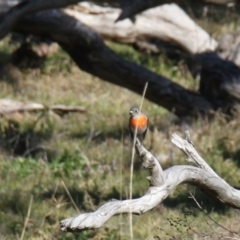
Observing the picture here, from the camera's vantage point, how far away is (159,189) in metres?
3.59

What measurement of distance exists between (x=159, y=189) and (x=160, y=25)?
18.4 feet

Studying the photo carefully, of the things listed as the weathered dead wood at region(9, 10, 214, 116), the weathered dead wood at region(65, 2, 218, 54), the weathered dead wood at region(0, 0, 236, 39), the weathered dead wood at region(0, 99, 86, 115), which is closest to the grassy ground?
the weathered dead wood at region(0, 99, 86, 115)

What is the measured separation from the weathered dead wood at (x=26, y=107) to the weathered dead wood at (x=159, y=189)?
13.7 feet

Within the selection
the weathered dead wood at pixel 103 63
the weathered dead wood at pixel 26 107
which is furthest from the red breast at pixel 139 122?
the weathered dead wood at pixel 26 107

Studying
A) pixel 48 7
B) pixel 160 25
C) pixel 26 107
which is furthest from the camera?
pixel 160 25

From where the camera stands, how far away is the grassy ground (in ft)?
18.5

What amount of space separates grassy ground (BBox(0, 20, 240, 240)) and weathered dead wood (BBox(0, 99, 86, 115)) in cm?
10

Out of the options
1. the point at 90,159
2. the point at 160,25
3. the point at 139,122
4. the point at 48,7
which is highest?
the point at 139,122

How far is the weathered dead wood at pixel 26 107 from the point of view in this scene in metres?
7.93

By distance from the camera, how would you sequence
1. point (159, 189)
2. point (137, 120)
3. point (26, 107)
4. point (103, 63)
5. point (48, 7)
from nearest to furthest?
1. point (159, 189)
2. point (137, 120)
3. point (48, 7)
4. point (103, 63)
5. point (26, 107)

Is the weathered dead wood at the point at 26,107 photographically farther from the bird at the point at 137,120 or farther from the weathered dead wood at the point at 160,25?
the bird at the point at 137,120

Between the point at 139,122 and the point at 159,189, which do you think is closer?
the point at 159,189

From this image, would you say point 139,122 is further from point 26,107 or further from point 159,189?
point 26,107

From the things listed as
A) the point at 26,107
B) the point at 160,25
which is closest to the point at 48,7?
the point at 26,107
